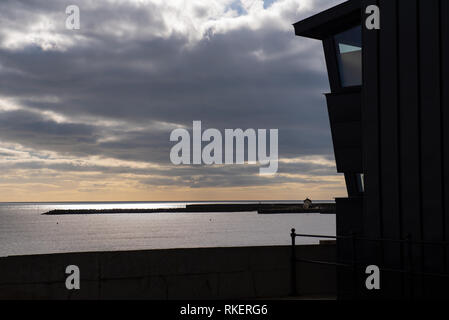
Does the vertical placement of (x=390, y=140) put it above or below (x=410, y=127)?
below

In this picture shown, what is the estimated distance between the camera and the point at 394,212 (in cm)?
1148

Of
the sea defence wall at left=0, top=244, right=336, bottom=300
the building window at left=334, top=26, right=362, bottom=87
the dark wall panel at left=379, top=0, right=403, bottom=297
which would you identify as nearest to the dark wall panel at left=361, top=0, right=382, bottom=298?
the dark wall panel at left=379, top=0, right=403, bottom=297

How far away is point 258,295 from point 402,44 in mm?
6180

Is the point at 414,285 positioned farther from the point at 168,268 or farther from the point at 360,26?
the point at 360,26

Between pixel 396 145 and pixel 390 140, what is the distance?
0.20 meters

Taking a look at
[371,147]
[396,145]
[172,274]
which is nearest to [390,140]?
[396,145]

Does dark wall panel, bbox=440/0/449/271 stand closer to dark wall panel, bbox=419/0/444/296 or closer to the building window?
dark wall panel, bbox=419/0/444/296

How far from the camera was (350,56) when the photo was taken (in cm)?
1362

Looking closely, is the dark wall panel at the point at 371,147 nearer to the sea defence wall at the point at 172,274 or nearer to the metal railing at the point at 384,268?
the metal railing at the point at 384,268

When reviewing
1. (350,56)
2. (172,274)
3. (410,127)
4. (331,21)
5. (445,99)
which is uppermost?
(331,21)

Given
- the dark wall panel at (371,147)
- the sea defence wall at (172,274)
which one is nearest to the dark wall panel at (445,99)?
the dark wall panel at (371,147)

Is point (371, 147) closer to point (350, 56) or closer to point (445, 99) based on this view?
point (445, 99)

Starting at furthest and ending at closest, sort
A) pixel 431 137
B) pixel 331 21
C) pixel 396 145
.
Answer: pixel 331 21 → pixel 396 145 → pixel 431 137
